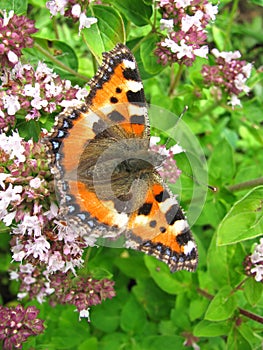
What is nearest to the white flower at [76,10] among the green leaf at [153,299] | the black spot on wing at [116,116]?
the black spot on wing at [116,116]

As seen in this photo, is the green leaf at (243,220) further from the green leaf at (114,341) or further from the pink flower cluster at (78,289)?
the green leaf at (114,341)

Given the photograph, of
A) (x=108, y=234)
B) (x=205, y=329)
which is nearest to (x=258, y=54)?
(x=205, y=329)

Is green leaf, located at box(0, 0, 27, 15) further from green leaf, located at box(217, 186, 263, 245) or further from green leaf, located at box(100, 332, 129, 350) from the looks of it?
green leaf, located at box(100, 332, 129, 350)

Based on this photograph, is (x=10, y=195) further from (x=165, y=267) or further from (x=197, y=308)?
(x=197, y=308)

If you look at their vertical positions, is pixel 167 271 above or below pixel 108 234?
below

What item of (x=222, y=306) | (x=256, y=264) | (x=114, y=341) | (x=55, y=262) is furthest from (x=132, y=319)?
(x=55, y=262)

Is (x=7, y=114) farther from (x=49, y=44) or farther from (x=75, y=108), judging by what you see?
(x=49, y=44)

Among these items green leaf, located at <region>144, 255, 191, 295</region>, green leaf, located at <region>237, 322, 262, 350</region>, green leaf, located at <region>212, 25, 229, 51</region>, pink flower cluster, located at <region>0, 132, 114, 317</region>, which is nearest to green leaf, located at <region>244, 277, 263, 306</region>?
green leaf, located at <region>237, 322, 262, 350</region>
